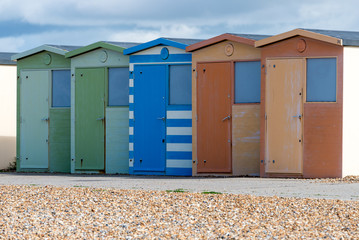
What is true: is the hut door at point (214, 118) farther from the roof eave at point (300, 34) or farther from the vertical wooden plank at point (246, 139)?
the roof eave at point (300, 34)

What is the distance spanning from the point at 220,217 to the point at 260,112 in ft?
21.2

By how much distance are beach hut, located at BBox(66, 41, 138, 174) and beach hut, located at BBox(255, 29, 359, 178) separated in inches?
146

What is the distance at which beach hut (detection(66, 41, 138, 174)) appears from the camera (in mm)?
17562

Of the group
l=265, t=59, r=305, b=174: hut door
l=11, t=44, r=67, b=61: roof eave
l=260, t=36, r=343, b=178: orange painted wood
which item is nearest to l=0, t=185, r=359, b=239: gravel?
l=265, t=59, r=305, b=174: hut door

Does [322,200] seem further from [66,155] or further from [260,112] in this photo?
[66,155]

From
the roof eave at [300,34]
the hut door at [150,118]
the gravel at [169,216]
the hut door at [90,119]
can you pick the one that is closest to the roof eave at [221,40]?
the roof eave at [300,34]

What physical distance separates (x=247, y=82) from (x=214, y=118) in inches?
41.8

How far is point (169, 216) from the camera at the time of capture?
947cm

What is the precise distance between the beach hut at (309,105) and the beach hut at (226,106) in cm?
49

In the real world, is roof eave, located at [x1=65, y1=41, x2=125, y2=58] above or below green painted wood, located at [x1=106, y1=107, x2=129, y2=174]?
above

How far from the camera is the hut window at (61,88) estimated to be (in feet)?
60.6

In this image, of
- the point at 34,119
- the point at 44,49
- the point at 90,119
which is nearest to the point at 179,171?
the point at 90,119

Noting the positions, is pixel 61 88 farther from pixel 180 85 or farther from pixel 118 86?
pixel 180 85

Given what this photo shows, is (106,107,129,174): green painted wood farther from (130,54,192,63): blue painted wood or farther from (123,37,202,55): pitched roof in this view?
(123,37,202,55): pitched roof
